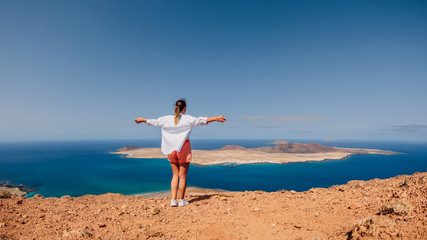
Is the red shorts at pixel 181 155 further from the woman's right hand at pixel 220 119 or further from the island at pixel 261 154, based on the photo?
the island at pixel 261 154

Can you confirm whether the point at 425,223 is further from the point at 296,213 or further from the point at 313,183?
the point at 313,183

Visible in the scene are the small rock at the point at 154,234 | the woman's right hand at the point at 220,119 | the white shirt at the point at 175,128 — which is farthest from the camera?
the white shirt at the point at 175,128

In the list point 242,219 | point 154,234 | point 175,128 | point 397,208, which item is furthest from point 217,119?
point 397,208

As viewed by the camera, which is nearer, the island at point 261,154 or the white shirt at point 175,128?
the white shirt at point 175,128

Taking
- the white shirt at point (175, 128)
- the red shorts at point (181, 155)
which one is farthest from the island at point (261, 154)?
the white shirt at point (175, 128)

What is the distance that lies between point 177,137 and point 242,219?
267cm

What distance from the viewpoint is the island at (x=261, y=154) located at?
10575 centimetres

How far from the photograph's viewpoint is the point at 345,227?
131 inches

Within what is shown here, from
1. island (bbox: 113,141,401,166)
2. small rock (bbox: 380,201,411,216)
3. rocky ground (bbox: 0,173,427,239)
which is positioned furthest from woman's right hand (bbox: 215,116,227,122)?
island (bbox: 113,141,401,166)

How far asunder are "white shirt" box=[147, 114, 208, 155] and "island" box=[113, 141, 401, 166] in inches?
3609

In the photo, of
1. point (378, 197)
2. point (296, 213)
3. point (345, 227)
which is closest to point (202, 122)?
point (296, 213)

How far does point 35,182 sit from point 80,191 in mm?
20941

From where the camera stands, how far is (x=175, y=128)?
5.42 metres

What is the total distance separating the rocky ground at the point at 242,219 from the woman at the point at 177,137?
678mm
